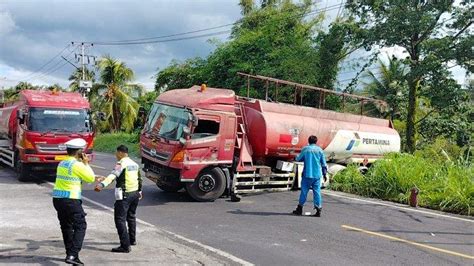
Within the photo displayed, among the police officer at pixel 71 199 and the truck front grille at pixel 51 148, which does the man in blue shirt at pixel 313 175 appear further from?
the truck front grille at pixel 51 148

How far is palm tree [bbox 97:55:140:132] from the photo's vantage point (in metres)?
42.7

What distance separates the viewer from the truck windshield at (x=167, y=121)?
11125 mm

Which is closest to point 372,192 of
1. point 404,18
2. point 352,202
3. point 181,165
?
point 352,202

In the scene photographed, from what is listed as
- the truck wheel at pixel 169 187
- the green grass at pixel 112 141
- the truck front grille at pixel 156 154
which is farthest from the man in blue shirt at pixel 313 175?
the green grass at pixel 112 141

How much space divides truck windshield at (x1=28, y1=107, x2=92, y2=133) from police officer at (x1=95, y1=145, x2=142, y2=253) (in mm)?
8616

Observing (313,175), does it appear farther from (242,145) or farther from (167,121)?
(167,121)

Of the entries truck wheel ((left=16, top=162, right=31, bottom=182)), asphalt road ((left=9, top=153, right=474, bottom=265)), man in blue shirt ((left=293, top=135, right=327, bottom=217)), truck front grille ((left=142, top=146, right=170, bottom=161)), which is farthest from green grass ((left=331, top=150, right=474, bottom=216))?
truck wheel ((left=16, top=162, right=31, bottom=182))

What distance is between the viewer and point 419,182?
1280 cm

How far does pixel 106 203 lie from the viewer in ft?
35.5

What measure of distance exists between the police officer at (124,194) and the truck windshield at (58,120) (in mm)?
8616

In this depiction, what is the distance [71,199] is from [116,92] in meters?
38.0

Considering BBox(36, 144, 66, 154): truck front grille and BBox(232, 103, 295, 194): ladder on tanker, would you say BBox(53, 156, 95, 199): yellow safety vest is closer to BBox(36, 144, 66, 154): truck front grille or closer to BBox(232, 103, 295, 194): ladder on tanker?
BBox(232, 103, 295, 194): ladder on tanker

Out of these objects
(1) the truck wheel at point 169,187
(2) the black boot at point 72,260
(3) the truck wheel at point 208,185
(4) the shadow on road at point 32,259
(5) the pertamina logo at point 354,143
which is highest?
(5) the pertamina logo at point 354,143

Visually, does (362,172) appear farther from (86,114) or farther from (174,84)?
(174,84)
